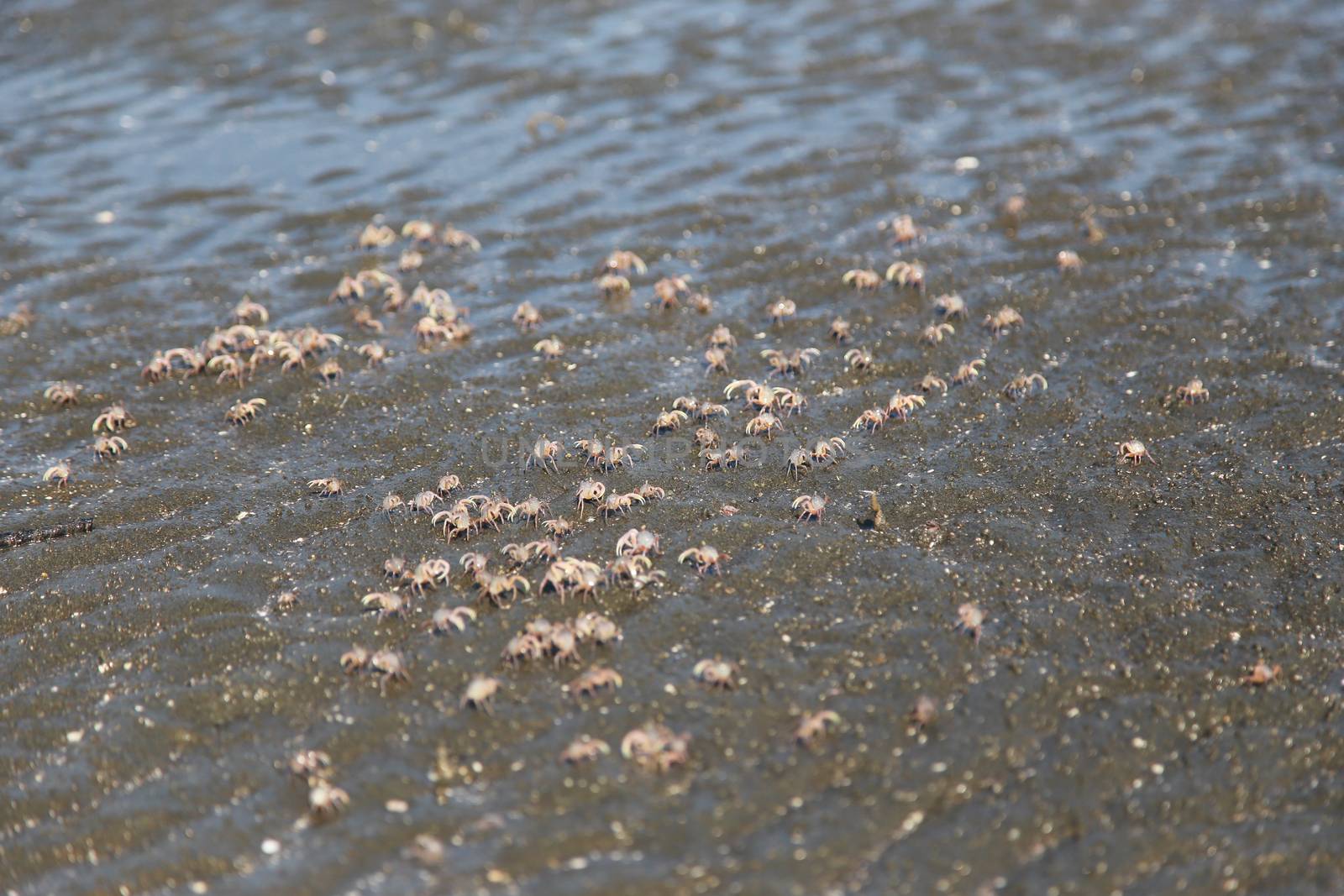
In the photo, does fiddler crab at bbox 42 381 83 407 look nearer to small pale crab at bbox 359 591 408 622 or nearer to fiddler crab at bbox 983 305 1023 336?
small pale crab at bbox 359 591 408 622

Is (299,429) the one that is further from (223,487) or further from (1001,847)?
(1001,847)

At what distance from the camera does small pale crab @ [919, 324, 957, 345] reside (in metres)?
14.5

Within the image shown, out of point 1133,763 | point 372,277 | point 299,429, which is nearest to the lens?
point 1133,763

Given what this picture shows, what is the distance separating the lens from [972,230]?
17.3 metres

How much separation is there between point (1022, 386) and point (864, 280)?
11.0 feet

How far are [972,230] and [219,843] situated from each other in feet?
45.1

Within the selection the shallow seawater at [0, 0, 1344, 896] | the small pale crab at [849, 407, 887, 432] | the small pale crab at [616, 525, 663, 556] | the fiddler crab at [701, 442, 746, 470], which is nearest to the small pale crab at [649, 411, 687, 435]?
the shallow seawater at [0, 0, 1344, 896]

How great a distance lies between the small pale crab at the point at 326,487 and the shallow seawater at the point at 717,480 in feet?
0.79

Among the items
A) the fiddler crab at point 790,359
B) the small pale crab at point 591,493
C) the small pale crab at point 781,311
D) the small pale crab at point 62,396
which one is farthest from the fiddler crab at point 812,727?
the small pale crab at point 62,396

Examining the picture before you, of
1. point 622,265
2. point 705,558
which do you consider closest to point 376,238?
point 622,265

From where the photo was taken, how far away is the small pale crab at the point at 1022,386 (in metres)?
13.4

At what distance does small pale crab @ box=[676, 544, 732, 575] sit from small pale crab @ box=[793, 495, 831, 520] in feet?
3.59

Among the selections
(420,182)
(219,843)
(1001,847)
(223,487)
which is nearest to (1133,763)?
(1001,847)

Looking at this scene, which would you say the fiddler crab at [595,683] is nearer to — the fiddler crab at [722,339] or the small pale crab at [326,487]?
the small pale crab at [326,487]
